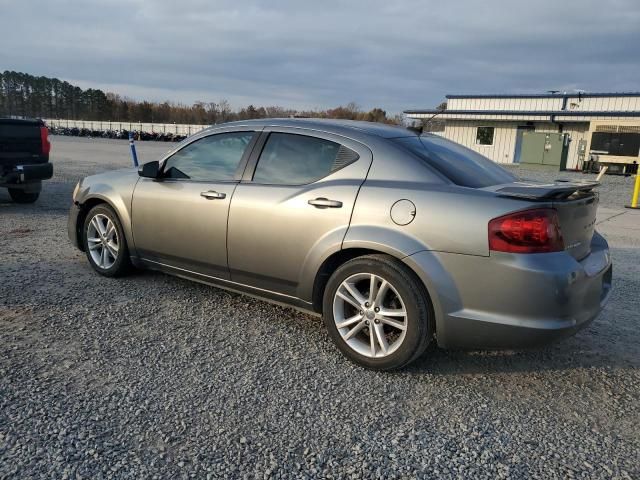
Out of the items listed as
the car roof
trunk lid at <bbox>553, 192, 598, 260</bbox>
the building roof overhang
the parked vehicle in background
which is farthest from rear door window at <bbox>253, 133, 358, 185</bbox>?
the building roof overhang

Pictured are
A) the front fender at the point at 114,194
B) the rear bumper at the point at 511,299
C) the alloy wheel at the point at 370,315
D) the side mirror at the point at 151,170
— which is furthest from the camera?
the front fender at the point at 114,194

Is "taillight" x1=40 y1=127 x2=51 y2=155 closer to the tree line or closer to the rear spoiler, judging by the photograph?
the rear spoiler

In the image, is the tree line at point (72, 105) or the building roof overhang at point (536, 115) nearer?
the building roof overhang at point (536, 115)

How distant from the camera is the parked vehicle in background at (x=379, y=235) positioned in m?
2.89

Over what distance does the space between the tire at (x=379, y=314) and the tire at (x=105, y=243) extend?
2.35 m

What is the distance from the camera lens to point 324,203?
3.46 meters

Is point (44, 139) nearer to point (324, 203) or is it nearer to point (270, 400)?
point (324, 203)

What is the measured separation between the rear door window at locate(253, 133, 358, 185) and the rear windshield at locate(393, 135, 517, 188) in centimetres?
44

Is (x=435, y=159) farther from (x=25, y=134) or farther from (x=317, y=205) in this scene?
(x=25, y=134)

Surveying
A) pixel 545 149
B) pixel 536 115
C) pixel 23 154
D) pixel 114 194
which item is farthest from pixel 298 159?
pixel 536 115

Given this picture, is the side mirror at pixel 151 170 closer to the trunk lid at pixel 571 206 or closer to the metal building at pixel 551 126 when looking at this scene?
the trunk lid at pixel 571 206

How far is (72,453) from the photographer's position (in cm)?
235

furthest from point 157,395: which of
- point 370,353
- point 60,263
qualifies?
point 60,263

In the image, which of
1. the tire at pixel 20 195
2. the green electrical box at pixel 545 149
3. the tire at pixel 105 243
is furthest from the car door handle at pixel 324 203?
the green electrical box at pixel 545 149
